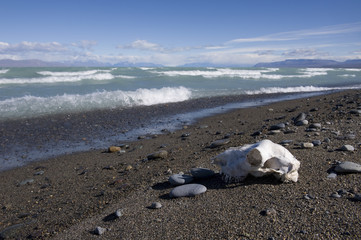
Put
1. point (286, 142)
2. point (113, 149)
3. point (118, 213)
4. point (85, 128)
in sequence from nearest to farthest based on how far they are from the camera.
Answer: point (118, 213) < point (286, 142) < point (113, 149) < point (85, 128)

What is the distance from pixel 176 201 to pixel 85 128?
618 cm

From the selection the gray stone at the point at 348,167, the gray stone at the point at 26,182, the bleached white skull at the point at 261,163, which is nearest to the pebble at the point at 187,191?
the bleached white skull at the point at 261,163

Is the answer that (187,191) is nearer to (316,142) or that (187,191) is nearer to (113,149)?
(316,142)

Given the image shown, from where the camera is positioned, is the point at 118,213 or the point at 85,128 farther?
the point at 85,128

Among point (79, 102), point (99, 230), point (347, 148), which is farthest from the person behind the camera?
point (79, 102)

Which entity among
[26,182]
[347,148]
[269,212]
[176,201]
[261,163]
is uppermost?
[261,163]

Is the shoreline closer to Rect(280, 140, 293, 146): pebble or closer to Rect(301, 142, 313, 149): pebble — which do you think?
Rect(280, 140, 293, 146): pebble

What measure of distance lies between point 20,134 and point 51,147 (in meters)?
1.63

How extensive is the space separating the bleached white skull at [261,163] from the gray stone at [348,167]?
0.61 meters

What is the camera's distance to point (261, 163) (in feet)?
11.4

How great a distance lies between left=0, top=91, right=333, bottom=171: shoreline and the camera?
7074 mm

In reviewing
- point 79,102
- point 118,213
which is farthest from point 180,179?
point 79,102

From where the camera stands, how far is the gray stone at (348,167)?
3672 millimetres

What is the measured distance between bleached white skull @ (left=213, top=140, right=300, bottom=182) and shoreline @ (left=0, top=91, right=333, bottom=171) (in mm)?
4476
